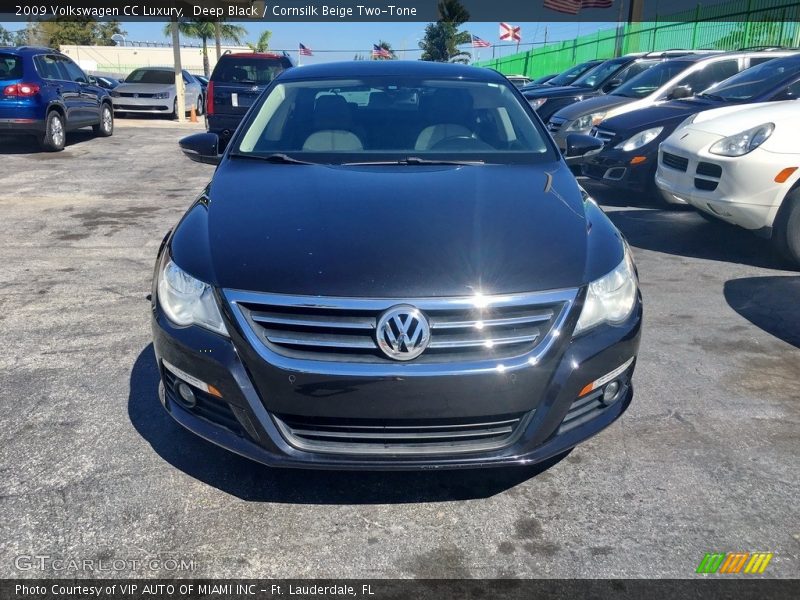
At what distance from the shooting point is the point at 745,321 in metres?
4.63

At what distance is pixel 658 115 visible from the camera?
26.5 ft

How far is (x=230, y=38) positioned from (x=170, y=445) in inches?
1932

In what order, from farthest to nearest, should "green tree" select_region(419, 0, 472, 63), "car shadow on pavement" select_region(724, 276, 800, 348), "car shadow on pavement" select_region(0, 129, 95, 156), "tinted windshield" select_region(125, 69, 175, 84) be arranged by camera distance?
"green tree" select_region(419, 0, 472, 63)
"tinted windshield" select_region(125, 69, 175, 84)
"car shadow on pavement" select_region(0, 129, 95, 156)
"car shadow on pavement" select_region(724, 276, 800, 348)

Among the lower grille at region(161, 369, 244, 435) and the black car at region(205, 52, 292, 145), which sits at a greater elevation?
the black car at region(205, 52, 292, 145)

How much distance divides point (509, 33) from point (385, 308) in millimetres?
38715

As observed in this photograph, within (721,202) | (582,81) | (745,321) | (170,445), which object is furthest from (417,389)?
(582,81)

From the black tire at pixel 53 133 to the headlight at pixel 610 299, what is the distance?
38.7 ft

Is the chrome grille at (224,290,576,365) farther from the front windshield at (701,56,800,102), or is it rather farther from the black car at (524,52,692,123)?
the black car at (524,52,692,123)

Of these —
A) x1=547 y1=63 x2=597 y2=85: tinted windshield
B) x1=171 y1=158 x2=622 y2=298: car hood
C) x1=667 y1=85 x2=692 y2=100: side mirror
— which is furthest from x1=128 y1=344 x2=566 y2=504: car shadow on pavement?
x1=547 y1=63 x2=597 y2=85: tinted windshield

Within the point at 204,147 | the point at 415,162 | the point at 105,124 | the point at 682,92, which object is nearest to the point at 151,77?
the point at 105,124

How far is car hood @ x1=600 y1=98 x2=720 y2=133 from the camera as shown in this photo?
7.88m

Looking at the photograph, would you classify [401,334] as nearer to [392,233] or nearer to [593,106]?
[392,233]

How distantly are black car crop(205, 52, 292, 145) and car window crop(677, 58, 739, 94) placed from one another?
6.32 metres

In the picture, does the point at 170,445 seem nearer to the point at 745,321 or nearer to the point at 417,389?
the point at 417,389
